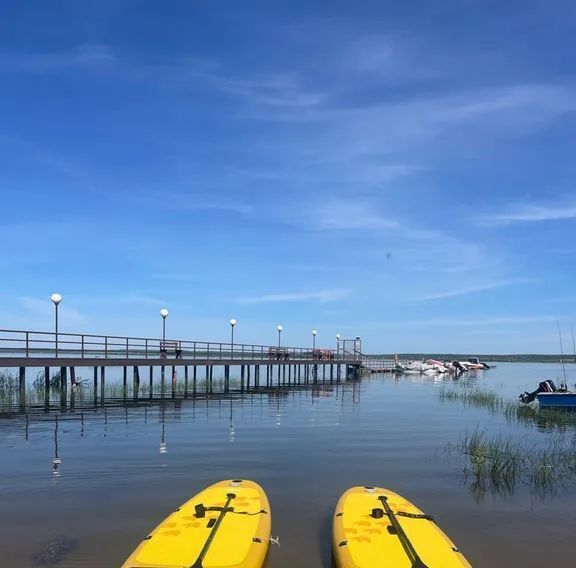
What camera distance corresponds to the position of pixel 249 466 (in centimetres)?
1390

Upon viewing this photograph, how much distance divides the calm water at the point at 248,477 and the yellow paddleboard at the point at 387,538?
0.75 m

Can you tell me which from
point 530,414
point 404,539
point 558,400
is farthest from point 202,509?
point 558,400

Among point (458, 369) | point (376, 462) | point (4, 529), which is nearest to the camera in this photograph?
point (4, 529)

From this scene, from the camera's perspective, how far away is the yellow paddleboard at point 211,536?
651 cm

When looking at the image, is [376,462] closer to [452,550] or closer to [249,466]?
[249,466]

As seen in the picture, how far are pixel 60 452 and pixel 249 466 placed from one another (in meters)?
5.12

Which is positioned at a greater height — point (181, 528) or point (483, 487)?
point (181, 528)

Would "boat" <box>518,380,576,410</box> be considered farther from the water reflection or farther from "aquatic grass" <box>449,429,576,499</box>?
the water reflection

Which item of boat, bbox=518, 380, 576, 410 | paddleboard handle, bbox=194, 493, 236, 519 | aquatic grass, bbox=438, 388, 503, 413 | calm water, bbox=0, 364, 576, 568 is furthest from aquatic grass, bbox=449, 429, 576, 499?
aquatic grass, bbox=438, 388, 503, 413

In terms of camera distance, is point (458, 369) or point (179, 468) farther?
point (458, 369)

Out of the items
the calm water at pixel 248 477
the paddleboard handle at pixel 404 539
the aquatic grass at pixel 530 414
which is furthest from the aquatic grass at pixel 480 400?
the paddleboard handle at pixel 404 539

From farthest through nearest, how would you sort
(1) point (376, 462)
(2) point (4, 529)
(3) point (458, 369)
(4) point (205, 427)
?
(3) point (458, 369) < (4) point (205, 427) < (1) point (376, 462) < (2) point (4, 529)

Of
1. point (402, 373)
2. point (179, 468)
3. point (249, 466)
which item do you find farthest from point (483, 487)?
point (402, 373)

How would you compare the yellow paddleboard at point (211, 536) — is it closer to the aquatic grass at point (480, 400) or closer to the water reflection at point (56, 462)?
the water reflection at point (56, 462)
